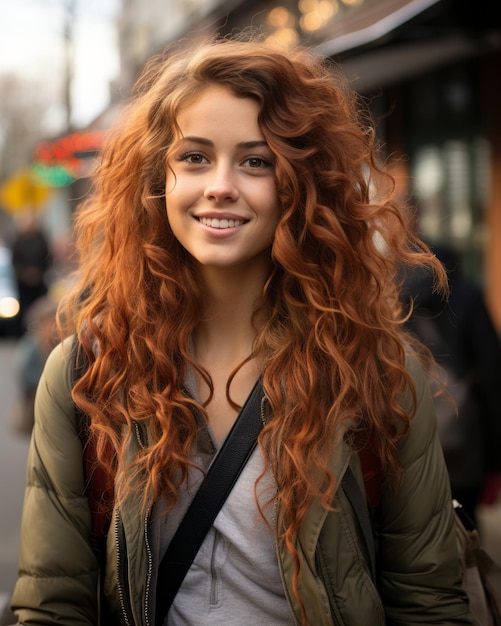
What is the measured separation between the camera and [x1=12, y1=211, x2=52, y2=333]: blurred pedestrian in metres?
18.4

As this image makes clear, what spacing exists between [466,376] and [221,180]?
111 inches

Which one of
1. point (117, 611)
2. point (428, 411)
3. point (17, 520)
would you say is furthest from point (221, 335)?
point (17, 520)

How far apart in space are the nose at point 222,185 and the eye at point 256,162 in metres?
0.05

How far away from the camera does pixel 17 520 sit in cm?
672

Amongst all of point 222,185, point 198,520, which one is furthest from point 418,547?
point 222,185

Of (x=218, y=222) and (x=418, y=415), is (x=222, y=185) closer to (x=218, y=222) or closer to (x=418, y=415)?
(x=218, y=222)

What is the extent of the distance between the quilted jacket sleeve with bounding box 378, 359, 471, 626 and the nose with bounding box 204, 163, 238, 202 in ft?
2.23

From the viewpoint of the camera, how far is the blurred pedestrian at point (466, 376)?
182 inches

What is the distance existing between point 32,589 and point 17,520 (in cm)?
458

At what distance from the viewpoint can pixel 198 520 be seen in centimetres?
233

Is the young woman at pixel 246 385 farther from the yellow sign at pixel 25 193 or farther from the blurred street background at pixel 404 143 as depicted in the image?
the yellow sign at pixel 25 193

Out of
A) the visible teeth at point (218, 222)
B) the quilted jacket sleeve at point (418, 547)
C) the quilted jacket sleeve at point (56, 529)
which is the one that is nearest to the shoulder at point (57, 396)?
the quilted jacket sleeve at point (56, 529)

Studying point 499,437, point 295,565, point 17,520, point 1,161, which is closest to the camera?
point 295,565

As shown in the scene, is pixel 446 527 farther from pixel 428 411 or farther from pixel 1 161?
pixel 1 161
